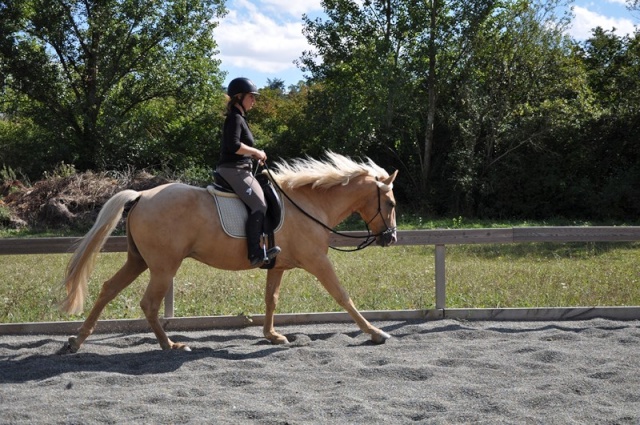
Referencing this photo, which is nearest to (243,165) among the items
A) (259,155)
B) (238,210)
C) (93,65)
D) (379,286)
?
(259,155)

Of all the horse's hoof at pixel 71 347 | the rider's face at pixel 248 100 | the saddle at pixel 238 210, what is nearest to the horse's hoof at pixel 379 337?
the saddle at pixel 238 210

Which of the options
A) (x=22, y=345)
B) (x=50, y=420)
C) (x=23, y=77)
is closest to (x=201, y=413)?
(x=50, y=420)

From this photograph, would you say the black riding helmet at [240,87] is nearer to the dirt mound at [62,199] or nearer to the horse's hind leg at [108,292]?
the horse's hind leg at [108,292]

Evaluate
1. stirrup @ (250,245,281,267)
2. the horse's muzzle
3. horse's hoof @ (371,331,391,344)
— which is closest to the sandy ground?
horse's hoof @ (371,331,391,344)

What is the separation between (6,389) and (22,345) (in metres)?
1.75

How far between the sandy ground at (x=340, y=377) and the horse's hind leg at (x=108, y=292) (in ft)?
0.55

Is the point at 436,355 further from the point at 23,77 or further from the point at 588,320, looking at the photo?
the point at 23,77

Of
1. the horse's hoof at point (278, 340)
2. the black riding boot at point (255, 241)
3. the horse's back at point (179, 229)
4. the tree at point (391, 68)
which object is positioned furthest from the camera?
the tree at point (391, 68)

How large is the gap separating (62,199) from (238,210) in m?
16.0

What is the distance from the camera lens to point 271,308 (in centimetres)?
781

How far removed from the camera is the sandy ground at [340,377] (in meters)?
5.08

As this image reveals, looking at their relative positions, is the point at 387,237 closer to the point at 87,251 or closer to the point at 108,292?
the point at 108,292

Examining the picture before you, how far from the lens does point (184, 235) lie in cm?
718

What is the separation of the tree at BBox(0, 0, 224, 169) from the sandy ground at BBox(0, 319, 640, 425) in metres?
20.6
